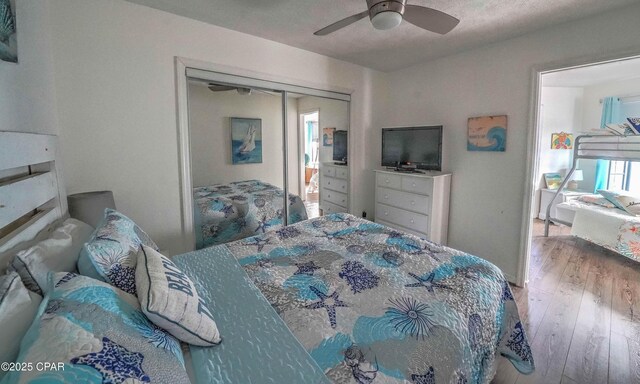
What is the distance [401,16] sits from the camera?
5.47ft

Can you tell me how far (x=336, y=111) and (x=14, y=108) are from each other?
112 inches

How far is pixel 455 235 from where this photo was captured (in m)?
3.30

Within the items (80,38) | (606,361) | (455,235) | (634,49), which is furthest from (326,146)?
(606,361)

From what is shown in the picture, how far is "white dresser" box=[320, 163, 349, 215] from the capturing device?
11.8 ft

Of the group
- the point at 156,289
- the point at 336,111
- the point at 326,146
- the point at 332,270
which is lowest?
the point at 332,270

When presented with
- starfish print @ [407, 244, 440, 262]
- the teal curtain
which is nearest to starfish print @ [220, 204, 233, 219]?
starfish print @ [407, 244, 440, 262]

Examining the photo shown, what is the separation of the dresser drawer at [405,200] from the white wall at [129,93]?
7.02 feet

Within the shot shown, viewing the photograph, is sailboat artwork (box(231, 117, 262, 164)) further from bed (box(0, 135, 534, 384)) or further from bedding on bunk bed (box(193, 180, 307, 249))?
bed (box(0, 135, 534, 384))

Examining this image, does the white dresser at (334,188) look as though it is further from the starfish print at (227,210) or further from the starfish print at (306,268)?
the starfish print at (306,268)

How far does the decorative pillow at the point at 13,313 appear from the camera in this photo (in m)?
0.64

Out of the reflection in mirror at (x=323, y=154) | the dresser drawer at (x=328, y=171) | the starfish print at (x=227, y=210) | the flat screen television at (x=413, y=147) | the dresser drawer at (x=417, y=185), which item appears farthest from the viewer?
the dresser drawer at (x=328, y=171)

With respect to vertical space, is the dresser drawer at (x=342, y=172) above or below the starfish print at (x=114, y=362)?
above

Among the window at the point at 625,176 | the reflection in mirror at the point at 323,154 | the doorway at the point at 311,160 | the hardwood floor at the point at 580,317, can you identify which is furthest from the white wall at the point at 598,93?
the doorway at the point at 311,160

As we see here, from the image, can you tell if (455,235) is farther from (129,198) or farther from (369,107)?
(129,198)
